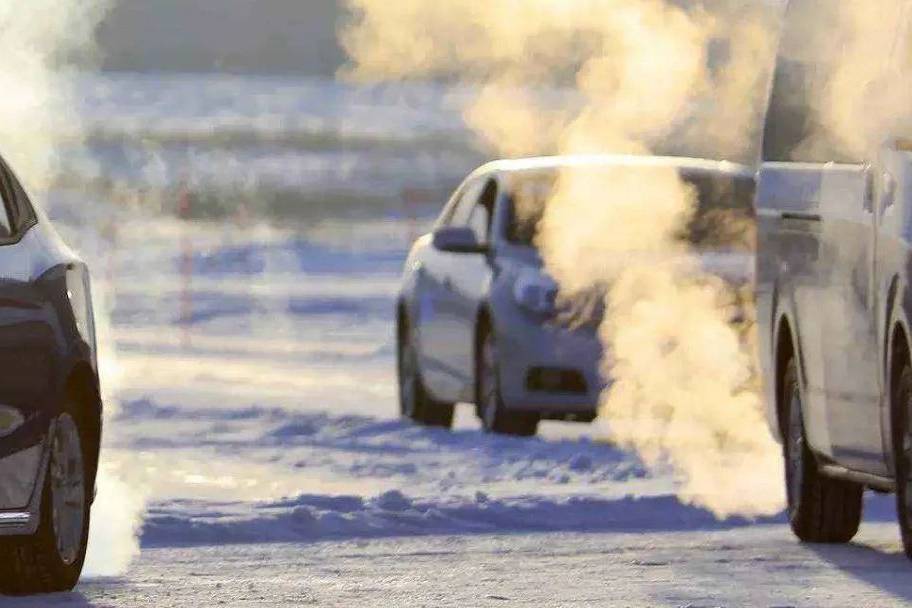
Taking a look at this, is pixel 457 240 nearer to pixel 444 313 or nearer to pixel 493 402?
pixel 493 402

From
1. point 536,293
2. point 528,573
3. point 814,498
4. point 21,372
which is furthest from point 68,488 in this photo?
point 536,293

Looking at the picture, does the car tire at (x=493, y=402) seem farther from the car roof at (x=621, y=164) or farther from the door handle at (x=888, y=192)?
the door handle at (x=888, y=192)

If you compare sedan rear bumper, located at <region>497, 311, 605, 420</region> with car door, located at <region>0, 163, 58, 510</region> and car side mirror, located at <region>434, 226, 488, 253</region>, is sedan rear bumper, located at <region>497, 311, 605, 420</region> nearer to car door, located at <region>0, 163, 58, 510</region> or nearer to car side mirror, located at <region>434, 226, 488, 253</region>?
car side mirror, located at <region>434, 226, 488, 253</region>

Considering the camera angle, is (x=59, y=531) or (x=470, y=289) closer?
(x=59, y=531)

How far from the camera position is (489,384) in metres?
19.1

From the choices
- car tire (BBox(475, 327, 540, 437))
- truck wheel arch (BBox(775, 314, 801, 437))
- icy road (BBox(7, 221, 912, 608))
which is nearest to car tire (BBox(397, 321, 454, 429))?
icy road (BBox(7, 221, 912, 608))

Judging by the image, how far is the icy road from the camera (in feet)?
39.5

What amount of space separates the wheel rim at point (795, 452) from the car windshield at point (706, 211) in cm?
504

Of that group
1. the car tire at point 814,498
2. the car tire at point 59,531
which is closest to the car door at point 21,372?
the car tire at point 59,531

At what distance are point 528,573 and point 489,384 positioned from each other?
6422 millimetres

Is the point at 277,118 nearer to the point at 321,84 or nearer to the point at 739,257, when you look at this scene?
the point at 321,84

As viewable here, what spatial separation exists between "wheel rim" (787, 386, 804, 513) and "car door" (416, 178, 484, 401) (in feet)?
18.8

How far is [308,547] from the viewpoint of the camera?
1398cm

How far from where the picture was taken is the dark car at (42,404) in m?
11.3
